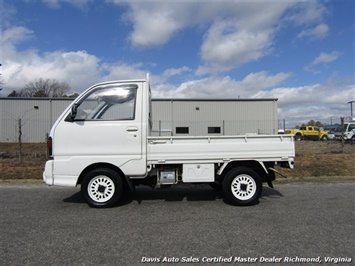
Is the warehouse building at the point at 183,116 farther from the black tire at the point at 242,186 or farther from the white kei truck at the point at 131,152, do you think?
the black tire at the point at 242,186

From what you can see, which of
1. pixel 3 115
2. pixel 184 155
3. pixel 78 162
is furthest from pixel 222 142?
pixel 3 115

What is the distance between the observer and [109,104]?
6277 millimetres

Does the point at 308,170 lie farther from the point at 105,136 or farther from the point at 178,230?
the point at 105,136

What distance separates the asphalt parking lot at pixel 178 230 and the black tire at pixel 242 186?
190 millimetres

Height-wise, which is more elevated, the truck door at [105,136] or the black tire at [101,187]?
the truck door at [105,136]

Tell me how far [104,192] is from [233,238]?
2.92m

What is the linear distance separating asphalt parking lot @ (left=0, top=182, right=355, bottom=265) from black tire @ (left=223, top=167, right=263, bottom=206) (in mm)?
190

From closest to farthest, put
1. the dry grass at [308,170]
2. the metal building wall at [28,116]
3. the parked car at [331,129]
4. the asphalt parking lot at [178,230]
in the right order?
the asphalt parking lot at [178,230] → the dry grass at [308,170] → the metal building wall at [28,116] → the parked car at [331,129]

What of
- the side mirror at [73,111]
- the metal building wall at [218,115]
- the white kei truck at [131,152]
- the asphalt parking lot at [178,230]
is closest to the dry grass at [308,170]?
the asphalt parking lot at [178,230]

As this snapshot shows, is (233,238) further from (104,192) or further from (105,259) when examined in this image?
(104,192)

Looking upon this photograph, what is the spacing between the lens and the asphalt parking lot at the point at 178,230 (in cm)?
376

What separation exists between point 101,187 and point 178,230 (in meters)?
2.14

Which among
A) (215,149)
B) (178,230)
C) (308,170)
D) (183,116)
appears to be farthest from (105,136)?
(183,116)

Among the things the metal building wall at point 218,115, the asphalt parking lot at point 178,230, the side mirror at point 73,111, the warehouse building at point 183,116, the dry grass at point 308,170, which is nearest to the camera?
the asphalt parking lot at point 178,230
